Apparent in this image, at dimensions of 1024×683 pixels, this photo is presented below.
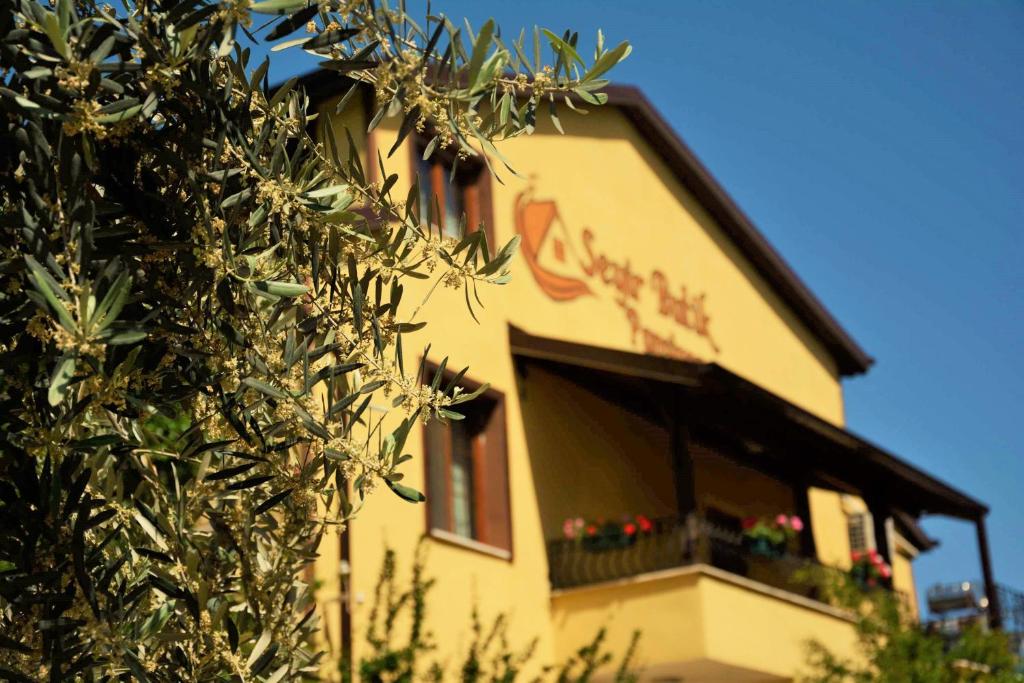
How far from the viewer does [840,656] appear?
1522 centimetres

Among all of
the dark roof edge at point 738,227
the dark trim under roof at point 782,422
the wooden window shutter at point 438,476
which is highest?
the dark roof edge at point 738,227

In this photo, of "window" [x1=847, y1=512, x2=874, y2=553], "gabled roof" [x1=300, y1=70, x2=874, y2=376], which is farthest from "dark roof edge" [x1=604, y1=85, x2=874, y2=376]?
"window" [x1=847, y1=512, x2=874, y2=553]

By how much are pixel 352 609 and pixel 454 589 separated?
1.49 meters

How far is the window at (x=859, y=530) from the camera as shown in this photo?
72.4 ft

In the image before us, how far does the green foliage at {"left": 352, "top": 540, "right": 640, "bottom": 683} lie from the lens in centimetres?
1055

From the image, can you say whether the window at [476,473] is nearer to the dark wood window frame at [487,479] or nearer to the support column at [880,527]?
the dark wood window frame at [487,479]

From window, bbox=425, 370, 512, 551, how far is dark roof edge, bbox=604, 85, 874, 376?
557cm

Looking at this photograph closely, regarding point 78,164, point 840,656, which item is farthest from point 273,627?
point 840,656

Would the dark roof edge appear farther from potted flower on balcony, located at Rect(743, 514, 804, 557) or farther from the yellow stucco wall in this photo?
potted flower on balcony, located at Rect(743, 514, 804, 557)

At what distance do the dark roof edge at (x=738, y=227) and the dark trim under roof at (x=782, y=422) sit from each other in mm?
4434

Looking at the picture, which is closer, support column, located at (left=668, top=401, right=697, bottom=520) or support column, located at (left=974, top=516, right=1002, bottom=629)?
support column, located at (left=668, top=401, right=697, bottom=520)

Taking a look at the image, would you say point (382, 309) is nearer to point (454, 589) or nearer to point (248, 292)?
point (248, 292)

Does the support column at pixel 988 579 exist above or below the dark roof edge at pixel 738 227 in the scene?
below

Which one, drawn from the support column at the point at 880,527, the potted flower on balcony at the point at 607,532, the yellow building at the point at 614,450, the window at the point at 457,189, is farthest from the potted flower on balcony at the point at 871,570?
the window at the point at 457,189
